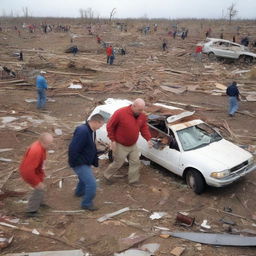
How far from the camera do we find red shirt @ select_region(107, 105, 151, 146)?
7.53 meters

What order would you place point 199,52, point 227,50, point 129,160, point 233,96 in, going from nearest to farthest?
1. point 129,160
2. point 233,96
3. point 227,50
4. point 199,52

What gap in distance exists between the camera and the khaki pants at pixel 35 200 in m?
6.27

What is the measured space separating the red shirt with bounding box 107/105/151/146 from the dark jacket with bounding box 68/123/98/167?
1.32 m

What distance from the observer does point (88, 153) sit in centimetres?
630

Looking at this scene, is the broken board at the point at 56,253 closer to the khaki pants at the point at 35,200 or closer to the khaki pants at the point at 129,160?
the khaki pants at the point at 35,200

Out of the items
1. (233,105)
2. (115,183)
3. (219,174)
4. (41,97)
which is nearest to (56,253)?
(115,183)

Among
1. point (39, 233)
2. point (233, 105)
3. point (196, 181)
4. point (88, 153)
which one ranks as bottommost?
point (39, 233)

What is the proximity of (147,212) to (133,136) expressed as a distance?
1668mm

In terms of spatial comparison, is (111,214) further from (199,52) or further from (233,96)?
(199,52)

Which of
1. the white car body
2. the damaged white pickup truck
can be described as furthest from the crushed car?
the damaged white pickup truck

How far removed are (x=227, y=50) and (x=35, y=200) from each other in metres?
23.9

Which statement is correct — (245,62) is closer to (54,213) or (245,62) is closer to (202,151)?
(202,151)

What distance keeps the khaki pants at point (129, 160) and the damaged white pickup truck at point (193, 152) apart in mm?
833

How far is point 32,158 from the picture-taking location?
5797mm
